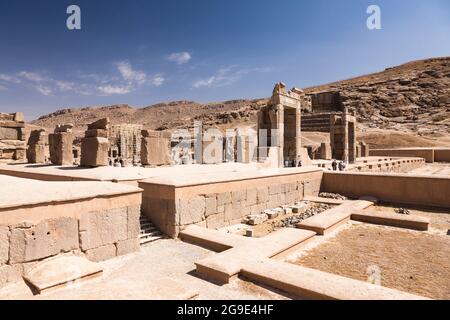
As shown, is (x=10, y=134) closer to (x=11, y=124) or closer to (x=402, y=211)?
(x=11, y=124)

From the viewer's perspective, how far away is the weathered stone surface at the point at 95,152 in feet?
32.2

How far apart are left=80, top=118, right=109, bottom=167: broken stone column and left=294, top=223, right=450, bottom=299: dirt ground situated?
24.0ft

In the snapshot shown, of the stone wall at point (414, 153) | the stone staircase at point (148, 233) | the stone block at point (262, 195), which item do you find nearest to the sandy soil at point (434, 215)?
the stone block at point (262, 195)

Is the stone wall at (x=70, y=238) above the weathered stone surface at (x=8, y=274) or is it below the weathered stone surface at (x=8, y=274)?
above

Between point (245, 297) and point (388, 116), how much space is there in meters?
52.8

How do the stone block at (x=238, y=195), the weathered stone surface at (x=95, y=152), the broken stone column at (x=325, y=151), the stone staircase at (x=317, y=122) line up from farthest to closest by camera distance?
the stone staircase at (x=317, y=122), the broken stone column at (x=325, y=151), the weathered stone surface at (x=95, y=152), the stone block at (x=238, y=195)

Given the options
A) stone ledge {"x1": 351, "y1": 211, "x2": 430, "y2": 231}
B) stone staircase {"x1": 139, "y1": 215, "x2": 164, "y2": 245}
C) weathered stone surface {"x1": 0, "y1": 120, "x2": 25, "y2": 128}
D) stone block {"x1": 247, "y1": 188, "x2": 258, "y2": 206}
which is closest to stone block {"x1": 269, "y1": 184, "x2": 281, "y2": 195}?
stone block {"x1": 247, "y1": 188, "x2": 258, "y2": 206}

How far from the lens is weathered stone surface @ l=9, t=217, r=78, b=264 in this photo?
408 centimetres

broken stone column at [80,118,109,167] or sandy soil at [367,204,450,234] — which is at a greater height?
broken stone column at [80,118,109,167]

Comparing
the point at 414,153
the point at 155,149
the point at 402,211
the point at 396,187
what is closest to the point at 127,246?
the point at 155,149

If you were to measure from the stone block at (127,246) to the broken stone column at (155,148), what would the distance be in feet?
17.2

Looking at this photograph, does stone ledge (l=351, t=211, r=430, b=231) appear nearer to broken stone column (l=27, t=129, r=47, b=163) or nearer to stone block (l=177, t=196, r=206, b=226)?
stone block (l=177, t=196, r=206, b=226)

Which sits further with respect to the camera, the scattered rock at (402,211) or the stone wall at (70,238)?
the scattered rock at (402,211)

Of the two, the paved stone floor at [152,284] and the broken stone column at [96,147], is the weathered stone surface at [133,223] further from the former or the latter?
the broken stone column at [96,147]
